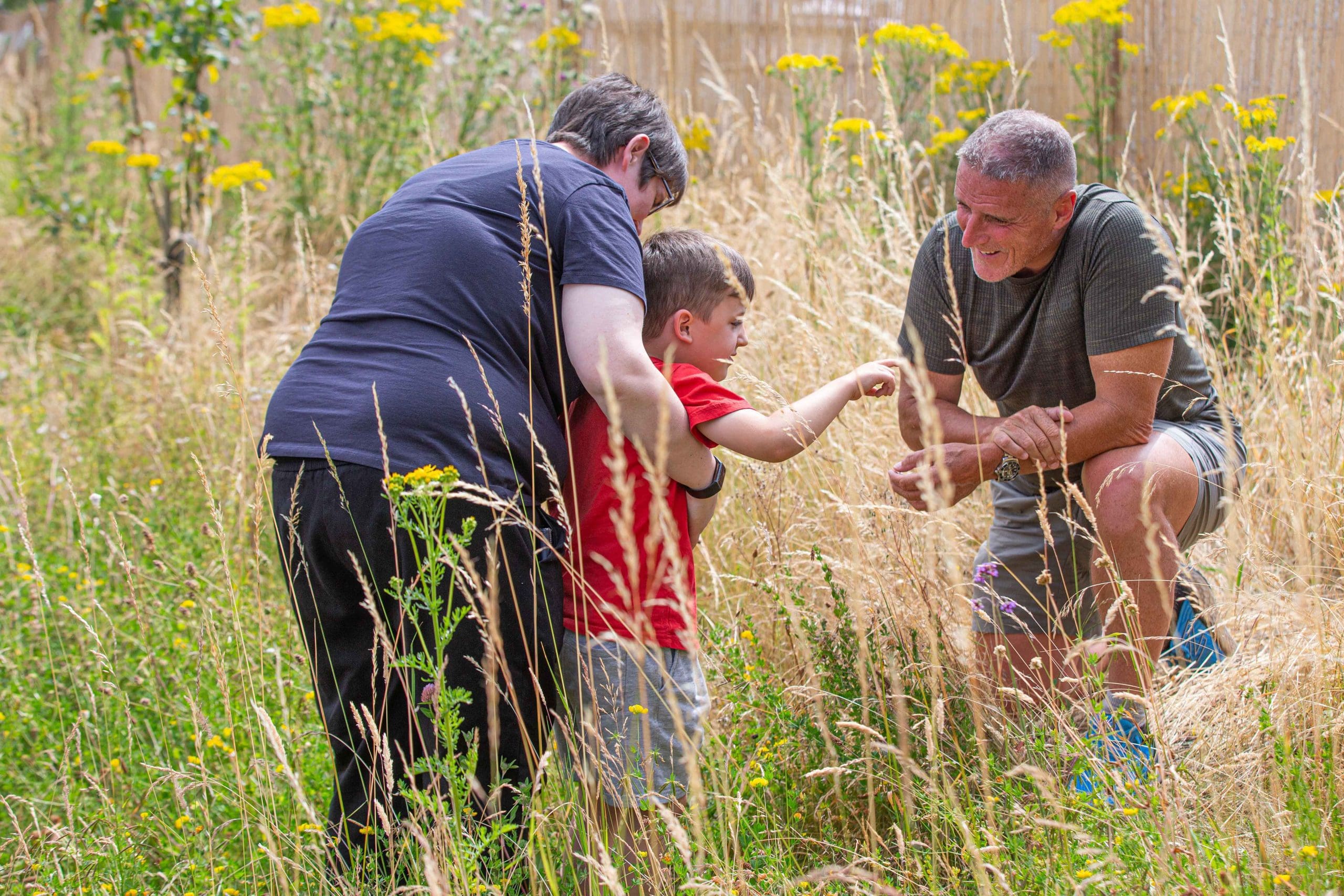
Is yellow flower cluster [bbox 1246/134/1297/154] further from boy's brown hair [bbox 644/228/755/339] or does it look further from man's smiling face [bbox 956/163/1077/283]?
boy's brown hair [bbox 644/228/755/339]

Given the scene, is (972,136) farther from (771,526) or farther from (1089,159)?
(1089,159)

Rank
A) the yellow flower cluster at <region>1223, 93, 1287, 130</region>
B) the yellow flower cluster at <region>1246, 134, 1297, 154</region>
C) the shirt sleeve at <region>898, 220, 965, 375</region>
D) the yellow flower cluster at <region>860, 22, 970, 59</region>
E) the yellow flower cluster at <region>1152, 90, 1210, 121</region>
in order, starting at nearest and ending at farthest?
the shirt sleeve at <region>898, 220, 965, 375</region> → the yellow flower cluster at <region>1246, 134, 1297, 154</region> → the yellow flower cluster at <region>1223, 93, 1287, 130</region> → the yellow flower cluster at <region>1152, 90, 1210, 121</region> → the yellow flower cluster at <region>860, 22, 970, 59</region>

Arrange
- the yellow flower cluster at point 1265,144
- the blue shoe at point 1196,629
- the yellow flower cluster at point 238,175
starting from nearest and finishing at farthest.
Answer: the blue shoe at point 1196,629
the yellow flower cluster at point 1265,144
the yellow flower cluster at point 238,175

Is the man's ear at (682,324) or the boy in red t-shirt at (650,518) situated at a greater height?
the man's ear at (682,324)

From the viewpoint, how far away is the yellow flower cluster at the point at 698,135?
5172mm

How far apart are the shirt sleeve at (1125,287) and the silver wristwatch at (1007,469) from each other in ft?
0.93

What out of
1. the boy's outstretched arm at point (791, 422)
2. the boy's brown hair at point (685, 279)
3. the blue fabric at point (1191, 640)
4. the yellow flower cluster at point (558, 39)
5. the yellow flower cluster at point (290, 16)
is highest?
the yellow flower cluster at point (290, 16)

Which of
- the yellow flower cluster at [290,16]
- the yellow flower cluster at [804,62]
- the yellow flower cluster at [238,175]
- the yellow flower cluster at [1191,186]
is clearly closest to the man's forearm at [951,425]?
the yellow flower cluster at [804,62]

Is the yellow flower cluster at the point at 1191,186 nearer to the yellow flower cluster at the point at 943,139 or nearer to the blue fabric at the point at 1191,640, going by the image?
the yellow flower cluster at the point at 943,139

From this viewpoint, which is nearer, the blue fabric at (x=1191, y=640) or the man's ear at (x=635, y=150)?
the man's ear at (x=635, y=150)

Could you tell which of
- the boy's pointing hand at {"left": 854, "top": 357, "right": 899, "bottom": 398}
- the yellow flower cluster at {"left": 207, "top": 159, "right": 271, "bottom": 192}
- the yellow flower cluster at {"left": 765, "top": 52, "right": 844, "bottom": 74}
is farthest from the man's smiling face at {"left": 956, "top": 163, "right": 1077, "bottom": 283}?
the yellow flower cluster at {"left": 207, "top": 159, "right": 271, "bottom": 192}

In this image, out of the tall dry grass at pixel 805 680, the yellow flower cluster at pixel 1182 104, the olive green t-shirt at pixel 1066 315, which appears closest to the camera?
the tall dry grass at pixel 805 680

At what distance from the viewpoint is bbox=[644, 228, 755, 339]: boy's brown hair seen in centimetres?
220

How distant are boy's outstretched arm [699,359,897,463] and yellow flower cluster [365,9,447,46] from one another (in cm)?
385
